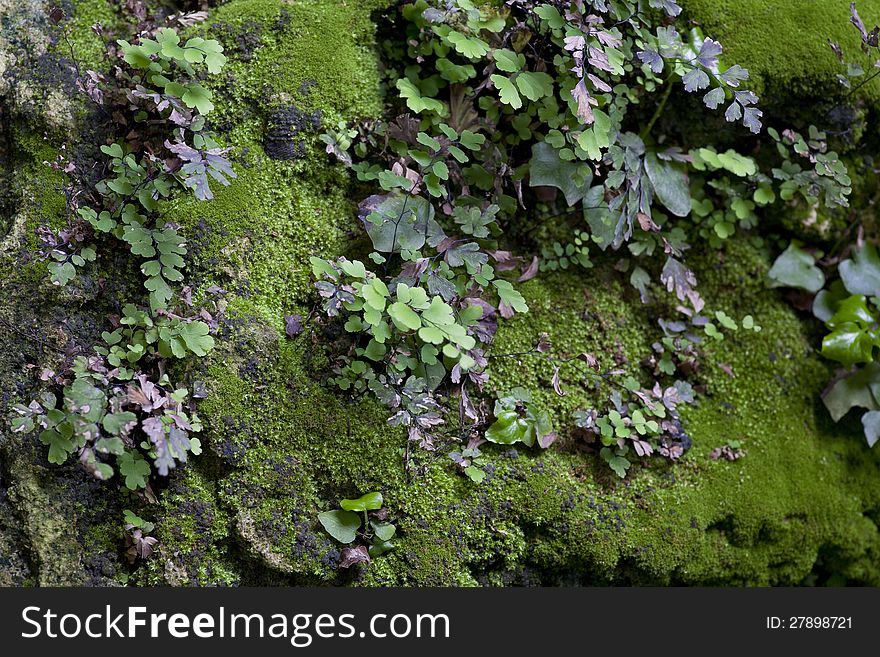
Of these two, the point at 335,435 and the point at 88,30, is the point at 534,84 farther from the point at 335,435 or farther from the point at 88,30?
the point at 88,30

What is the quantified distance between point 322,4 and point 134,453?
2.12m

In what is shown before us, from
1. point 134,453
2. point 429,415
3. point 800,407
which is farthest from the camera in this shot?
point 800,407

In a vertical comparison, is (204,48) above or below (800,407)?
above

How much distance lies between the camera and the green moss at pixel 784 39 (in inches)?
135

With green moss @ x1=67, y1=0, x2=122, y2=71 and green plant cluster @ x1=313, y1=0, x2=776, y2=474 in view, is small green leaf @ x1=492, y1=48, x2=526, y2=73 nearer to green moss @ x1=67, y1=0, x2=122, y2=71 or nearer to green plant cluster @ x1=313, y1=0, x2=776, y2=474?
green plant cluster @ x1=313, y1=0, x2=776, y2=474

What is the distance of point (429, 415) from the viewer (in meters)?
2.94

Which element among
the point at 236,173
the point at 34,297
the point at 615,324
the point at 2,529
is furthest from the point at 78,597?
the point at 615,324

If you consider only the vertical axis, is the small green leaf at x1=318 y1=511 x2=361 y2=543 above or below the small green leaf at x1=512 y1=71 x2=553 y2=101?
below

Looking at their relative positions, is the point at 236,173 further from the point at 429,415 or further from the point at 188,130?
the point at 429,415

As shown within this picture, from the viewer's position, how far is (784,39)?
3477mm

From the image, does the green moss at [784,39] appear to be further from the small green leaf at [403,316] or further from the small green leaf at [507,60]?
the small green leaf at [403,316]

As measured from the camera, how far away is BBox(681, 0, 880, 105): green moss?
11.2 ft

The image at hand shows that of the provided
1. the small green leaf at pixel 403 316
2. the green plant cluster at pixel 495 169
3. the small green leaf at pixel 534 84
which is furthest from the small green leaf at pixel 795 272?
the small green leaf at pixel 403 316

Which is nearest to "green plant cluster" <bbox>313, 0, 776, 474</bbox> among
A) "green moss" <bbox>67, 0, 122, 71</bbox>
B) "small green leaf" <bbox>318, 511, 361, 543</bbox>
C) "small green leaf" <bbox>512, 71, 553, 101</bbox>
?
"small green leaf" <bbox>512, 71, 553, 101</bbox>
